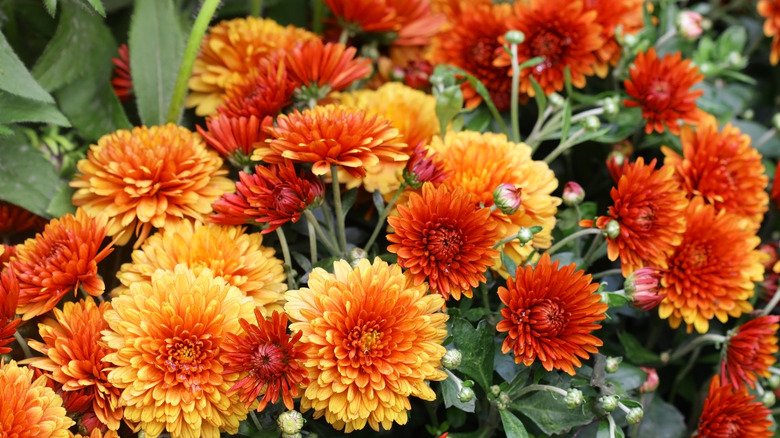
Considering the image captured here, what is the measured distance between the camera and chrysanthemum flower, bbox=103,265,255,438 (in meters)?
0.61

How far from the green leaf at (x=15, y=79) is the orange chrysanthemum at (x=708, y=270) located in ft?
2.36

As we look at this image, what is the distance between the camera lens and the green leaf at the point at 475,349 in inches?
27.5

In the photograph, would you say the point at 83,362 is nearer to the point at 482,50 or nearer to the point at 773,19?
the point at 482,50

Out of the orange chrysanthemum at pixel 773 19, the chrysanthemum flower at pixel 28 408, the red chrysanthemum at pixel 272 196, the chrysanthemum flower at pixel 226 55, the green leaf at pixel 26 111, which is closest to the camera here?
the chrysanthemum flower at pixel 28 408

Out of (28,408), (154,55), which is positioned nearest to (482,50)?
(154,55)

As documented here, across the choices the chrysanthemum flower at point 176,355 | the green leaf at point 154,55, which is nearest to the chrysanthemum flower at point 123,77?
the green leaf at point 154,55

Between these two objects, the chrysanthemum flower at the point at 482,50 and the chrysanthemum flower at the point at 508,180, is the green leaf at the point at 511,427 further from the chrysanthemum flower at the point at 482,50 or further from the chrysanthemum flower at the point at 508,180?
the chrysanthemum flower at the point at 482,50

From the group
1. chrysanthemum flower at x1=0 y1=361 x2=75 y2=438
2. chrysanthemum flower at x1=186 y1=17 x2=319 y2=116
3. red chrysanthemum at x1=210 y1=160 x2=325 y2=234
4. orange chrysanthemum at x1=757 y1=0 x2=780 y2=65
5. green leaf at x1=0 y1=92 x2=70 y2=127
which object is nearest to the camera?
chrysanthemum flower at x1=0 y1=361 x2=75 y2=438

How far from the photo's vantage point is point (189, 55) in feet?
2.73

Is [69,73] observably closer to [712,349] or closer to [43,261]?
[43,261]

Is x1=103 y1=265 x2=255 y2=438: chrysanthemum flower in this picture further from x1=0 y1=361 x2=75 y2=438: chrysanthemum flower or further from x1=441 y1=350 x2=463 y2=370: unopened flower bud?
x1=441 y1=350 x2=463 y2=370: unopened flower bud

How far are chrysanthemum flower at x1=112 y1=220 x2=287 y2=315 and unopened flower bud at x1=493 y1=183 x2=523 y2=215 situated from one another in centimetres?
A: 23

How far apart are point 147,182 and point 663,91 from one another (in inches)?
24.5

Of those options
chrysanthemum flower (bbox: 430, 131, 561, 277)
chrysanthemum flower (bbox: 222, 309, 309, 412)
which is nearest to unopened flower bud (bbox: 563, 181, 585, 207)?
chrysanthemum flower (bbox: 430, 131, 561, 277)
